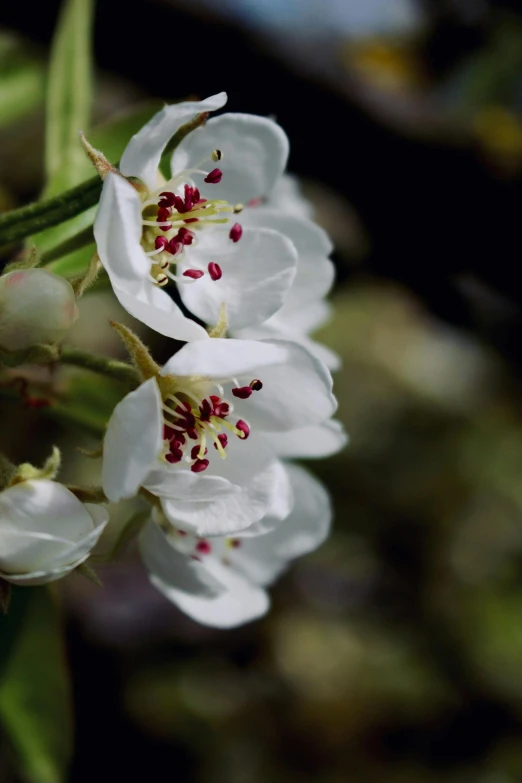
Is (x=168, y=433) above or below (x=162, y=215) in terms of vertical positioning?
below

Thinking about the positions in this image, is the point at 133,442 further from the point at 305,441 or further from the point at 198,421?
→ the point at 305,441

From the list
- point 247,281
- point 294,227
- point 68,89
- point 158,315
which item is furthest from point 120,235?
point 68,89

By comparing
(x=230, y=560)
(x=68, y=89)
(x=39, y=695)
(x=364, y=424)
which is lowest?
(x=364, y=424)

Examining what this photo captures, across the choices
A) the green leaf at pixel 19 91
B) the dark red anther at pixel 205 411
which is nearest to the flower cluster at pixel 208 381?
the dark red anther at pixel 205 411

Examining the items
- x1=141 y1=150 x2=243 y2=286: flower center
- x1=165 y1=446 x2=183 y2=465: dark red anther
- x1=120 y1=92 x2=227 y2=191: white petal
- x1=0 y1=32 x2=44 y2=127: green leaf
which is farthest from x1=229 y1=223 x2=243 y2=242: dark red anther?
x1=0 y1=32 x2=44 y2=127: green leaf

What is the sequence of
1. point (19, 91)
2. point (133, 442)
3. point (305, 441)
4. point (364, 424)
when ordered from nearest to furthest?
1. point (133, 442)
2. point (305, 441)
3. point (19, 91)
4. point (364, 424)

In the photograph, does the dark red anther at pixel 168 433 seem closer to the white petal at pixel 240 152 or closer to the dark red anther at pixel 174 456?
the dark red anther at pixel 174 456
